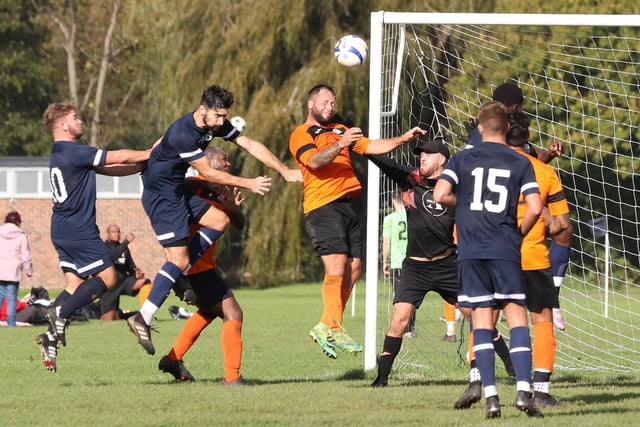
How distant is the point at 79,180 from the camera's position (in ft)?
34.3

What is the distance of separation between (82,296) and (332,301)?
2142mm

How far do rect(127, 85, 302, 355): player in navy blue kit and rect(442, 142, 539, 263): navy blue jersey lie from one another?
2.25 meters

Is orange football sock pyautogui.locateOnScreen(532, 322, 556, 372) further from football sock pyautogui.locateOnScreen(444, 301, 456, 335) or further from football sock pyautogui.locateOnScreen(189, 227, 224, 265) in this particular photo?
football sock pyautogui.locateOnScreen(444, 301, 456, 335)

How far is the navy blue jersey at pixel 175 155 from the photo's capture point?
33.4ft

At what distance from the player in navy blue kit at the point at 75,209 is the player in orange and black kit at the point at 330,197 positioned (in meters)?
1.46

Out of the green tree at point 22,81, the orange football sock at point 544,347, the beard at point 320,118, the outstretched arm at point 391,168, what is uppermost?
the green tree at point 22,81

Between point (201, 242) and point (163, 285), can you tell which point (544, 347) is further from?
point (163, 285)

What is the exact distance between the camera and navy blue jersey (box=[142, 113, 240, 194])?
33.4 ft

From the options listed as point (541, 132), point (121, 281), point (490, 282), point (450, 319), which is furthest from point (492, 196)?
point (121, 281)

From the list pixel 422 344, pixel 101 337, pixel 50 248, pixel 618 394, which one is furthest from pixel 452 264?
pixel 50 248

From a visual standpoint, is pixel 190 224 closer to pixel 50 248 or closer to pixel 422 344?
pixel 422 344

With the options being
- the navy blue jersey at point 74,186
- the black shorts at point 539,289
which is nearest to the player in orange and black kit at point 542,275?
the black shorts at point 539,289

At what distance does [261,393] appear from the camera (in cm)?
988

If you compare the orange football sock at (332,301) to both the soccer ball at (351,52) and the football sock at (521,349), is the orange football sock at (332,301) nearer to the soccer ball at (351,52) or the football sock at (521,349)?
the soccer ball at (351,52)
